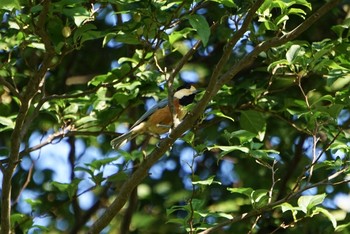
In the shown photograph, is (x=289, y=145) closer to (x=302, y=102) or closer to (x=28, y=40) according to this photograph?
(x=302, y=102)

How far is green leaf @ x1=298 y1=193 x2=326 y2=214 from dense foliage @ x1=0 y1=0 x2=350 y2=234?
1 centimetres

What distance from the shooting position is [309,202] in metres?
4.14

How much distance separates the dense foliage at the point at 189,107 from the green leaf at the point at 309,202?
1 centimetres

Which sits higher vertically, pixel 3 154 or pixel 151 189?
pixel 3 154

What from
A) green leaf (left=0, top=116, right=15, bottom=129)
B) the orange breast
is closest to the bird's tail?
the orange breast

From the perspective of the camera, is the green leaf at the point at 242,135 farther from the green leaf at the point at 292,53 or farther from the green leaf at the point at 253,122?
the green leaf at the point at 253,122

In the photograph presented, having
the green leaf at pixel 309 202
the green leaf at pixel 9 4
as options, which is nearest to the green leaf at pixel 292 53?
the green leaf at pixel 309 202

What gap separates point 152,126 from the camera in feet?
18.3

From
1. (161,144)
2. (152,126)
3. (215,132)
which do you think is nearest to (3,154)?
(152,126)

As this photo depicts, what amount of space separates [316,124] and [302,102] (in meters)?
0.56

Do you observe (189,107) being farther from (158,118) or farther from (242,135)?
(158,118)

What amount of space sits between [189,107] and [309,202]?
825 mm

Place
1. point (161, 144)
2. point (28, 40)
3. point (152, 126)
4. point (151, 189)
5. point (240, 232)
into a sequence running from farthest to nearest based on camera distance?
1. point (151, 189)
2. point (240, 232)
3. point (152, 126)
4. point (28, 40)
5. point (161, 144)

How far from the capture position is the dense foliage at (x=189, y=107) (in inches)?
166
